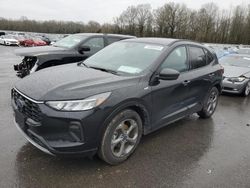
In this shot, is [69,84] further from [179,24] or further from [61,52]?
[179,24]

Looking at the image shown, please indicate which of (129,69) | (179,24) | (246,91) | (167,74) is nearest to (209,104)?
(167,74)

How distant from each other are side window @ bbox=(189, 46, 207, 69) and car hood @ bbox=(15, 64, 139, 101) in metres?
1.71

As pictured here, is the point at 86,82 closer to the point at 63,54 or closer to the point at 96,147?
the point at 96,147

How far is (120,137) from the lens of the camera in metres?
3.37

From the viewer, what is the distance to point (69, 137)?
2848 mm

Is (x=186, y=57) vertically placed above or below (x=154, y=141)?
above

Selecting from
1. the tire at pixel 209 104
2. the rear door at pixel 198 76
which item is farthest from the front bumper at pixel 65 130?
the tire at pixel 209 104

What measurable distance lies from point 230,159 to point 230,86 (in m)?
4.72

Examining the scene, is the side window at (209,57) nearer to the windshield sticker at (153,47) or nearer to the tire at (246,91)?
the windshield sticker at (153,47)

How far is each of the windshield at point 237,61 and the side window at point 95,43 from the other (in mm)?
4910

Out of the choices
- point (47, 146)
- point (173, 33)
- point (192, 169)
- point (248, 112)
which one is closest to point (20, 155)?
point (47, 146)

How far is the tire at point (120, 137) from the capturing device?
3129 millimetres

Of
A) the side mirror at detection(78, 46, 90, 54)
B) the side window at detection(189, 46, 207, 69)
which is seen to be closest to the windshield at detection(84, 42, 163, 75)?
the side window at detection(189, 46, 207, 69)

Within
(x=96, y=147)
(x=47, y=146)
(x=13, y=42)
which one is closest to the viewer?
(x=47, y=146)
